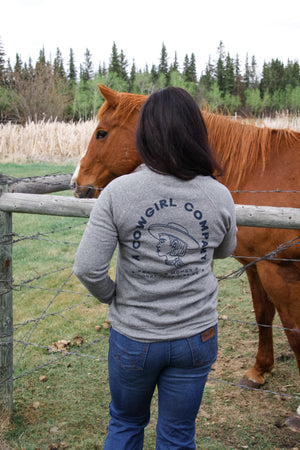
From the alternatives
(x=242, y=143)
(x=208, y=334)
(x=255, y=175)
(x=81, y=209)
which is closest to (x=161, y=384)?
(x=208, y=334)

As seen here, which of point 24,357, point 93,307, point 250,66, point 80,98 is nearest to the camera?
point 24,357

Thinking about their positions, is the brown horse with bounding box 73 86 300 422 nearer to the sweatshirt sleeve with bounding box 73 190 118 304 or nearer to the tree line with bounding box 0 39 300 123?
the sweatshirt sleeve with bounding box 73 190 118 304

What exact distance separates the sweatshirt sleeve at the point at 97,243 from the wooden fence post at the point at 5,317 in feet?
4.36

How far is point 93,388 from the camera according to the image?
314 cm

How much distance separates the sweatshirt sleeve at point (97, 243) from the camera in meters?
1.30

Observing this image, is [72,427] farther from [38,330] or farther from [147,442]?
[38,330]

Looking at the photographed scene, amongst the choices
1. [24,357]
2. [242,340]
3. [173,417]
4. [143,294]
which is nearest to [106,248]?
[143,294]

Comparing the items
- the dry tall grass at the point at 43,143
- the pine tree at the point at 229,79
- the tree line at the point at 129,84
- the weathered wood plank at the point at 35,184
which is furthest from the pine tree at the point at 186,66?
the weathered wood plank at the point at 35,184

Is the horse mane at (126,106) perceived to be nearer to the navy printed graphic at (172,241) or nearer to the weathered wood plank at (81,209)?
the weathered wood plank at (81,209)

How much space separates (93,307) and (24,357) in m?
1.24

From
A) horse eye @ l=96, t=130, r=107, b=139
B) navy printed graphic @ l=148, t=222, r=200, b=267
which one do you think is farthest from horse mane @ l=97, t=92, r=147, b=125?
navy printed graphic @ l=148, t=222, r=200, b=267

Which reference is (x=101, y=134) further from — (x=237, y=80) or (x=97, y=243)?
(x=237, y=80)

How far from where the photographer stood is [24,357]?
359 centimetres

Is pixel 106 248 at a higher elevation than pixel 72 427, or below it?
higher
